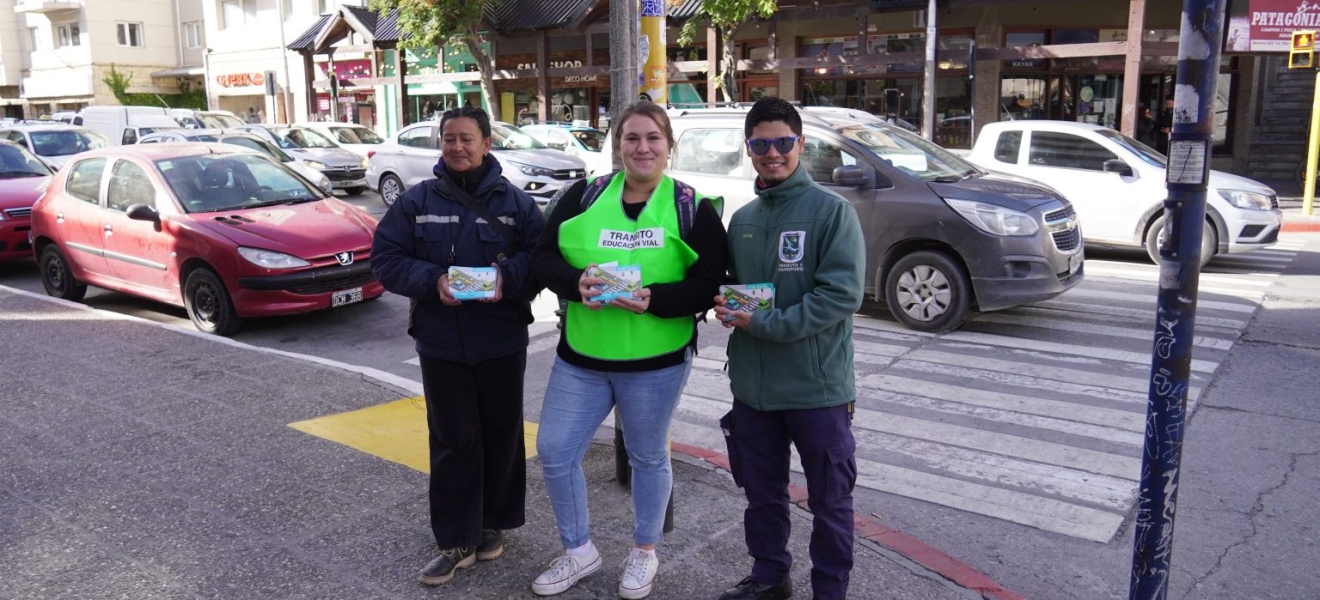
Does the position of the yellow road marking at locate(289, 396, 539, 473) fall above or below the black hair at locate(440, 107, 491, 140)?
below

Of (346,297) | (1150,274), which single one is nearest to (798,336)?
(346,297)

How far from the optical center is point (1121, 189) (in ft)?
38.6

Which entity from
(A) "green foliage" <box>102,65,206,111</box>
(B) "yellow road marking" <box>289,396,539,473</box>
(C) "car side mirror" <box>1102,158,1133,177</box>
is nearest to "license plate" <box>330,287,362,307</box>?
(B) "yellow road marking" <box>289,396,539,473</box>

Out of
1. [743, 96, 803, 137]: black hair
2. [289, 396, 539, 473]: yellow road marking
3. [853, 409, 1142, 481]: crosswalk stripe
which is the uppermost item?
[743, 96, 803, 137]: black hair

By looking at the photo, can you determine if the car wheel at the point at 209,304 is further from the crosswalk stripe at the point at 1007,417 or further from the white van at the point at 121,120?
the white van at the point at 121,120

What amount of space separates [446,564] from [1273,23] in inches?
777

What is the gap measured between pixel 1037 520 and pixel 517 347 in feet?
8.87

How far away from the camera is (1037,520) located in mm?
4844

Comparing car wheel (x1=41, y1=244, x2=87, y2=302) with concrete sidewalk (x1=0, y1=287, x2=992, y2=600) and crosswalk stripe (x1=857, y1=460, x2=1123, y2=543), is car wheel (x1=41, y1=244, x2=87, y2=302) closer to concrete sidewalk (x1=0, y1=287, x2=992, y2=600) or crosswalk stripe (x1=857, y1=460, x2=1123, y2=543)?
concrete sidewalk (x1=0, y1=287, x2=992, y2=600)

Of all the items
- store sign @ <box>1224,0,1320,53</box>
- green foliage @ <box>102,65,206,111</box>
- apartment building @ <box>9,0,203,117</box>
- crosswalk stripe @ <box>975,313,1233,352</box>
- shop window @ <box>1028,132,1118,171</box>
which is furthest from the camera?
apartment building @ <box>9,0,203,117</box>

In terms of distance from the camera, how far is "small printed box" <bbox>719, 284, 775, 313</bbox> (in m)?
3.40

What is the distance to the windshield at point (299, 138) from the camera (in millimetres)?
21972

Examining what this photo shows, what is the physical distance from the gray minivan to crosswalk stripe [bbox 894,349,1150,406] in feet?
2.69

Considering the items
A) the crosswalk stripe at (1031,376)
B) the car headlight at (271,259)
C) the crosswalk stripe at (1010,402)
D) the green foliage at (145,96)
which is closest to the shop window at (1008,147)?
the crosswalk stripe at (1031,376)
